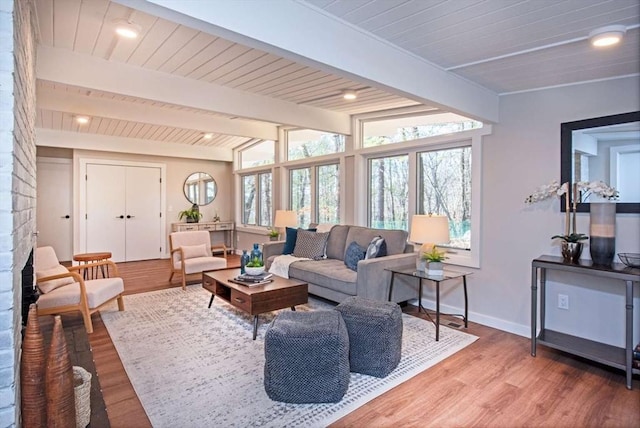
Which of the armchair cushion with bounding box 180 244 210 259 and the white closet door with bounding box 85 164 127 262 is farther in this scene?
the white closet door with bounding box 85 164 127 262

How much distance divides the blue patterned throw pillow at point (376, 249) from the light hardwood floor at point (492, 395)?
4.25 ft

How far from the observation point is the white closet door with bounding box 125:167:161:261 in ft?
24.0

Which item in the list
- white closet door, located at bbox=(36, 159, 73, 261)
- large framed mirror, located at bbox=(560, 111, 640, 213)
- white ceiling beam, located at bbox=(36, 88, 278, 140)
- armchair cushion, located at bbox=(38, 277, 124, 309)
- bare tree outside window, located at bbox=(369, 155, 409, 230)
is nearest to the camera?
large framed mirror, located at bbox=(560, 111, 640, 213)

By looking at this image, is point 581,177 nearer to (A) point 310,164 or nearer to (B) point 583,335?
(B) point 583,335

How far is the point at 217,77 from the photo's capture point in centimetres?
346

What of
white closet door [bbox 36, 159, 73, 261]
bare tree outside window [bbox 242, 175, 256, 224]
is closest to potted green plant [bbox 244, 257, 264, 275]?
bare tree outside window [bbox 242, 175, 256, 224]

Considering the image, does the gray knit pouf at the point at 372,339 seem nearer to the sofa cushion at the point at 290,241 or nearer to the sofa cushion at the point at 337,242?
the sofa cushion at the point at 337,242

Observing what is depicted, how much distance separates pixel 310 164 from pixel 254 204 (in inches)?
90.5

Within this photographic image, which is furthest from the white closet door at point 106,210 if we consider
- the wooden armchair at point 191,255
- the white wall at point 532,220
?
the white wall at point 532,220

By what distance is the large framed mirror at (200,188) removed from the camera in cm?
803

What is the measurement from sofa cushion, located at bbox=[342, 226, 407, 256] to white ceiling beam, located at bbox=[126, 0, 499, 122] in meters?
1.60

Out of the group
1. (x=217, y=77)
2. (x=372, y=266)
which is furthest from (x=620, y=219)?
(x=217, y=77)

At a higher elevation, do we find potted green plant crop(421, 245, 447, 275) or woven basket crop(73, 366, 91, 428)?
potted green plant crop(421, 245, 447, 275)

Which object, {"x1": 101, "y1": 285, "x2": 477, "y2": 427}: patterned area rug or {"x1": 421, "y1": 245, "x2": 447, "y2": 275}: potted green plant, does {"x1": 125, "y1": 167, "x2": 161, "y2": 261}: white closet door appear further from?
{"x1": 421, "y1": 245, "x2": 447, "y2": 275}: potted green plant
